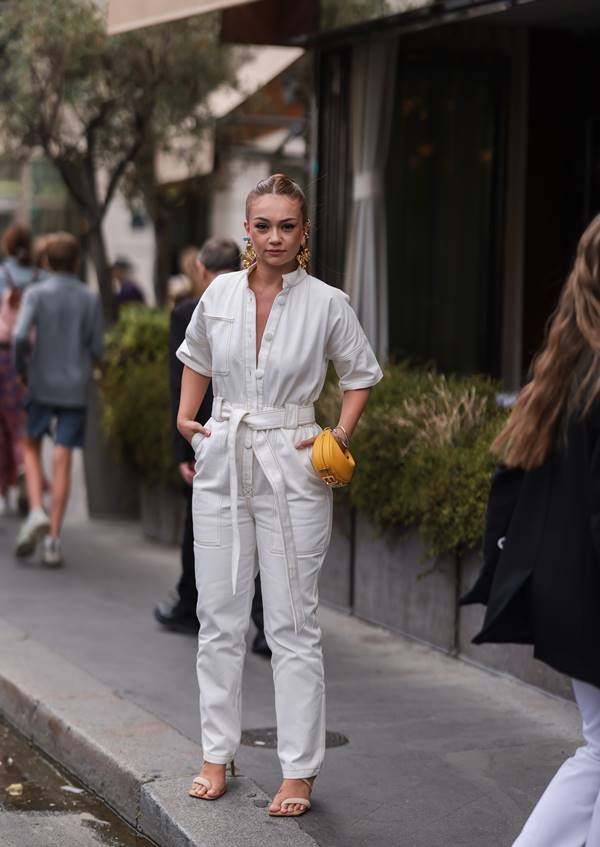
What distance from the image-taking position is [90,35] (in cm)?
1095

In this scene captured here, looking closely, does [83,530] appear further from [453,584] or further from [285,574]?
[285,574]

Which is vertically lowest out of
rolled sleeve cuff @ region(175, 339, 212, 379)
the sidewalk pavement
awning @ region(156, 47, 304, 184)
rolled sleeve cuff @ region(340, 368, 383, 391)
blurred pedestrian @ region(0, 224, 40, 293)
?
the sidewalk pavement

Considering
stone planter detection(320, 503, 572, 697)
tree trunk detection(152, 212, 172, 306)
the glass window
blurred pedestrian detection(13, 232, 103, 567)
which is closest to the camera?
stone planter detection(320, 503, 572, 697)

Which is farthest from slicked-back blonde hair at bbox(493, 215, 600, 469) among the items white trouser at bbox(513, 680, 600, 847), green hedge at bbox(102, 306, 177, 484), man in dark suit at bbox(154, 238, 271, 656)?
green hedge at bbox(102, 306, 177, 484)

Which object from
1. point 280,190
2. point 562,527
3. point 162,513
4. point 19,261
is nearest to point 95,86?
point 19,261

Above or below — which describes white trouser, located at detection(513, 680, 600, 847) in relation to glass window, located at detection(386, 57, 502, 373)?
below

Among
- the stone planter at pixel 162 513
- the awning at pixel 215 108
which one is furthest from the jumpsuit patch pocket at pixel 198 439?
the awning at pixel 215 108

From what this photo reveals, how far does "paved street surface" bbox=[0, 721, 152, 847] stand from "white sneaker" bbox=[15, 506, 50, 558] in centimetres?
338

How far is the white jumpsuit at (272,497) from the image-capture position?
454cm

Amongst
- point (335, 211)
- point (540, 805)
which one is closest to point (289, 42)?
point (335, 211)

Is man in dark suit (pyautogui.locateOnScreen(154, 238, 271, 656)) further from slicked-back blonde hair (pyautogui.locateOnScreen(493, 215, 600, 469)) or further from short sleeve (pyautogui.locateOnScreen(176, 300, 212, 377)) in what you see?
slicked-back blonde hair (pyautogui.locateOnScreen(493, 215, 600, 469))

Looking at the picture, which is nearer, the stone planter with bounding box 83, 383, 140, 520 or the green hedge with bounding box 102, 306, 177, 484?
the green hedge with bounding box 102, 306, 177, 484

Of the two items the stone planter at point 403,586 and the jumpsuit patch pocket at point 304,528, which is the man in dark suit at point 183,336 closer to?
the stone planter at point 403,586

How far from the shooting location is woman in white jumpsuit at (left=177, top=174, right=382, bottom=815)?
14.9ft
